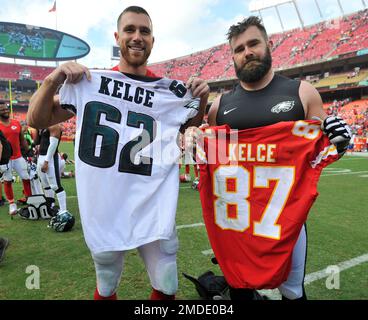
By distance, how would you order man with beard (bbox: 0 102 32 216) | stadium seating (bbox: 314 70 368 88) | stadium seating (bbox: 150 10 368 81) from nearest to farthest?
man with beard (bbox: 0 102 32 216) < stadium seating (bbox: 314 70 368 88) < stadium seating (bbox: 150 10 368 81)

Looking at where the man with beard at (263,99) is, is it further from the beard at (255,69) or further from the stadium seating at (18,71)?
the stadium seating at (18,71)

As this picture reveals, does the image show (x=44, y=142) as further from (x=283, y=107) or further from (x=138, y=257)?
(x=283, y=107)

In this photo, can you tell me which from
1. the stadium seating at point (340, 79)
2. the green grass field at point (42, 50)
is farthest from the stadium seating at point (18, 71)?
the stadium seating at point (340, 79)

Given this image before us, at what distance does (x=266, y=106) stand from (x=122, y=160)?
1.03m

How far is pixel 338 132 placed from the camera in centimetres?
183

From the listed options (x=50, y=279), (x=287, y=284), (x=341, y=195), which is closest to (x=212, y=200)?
(x=287, y=284)

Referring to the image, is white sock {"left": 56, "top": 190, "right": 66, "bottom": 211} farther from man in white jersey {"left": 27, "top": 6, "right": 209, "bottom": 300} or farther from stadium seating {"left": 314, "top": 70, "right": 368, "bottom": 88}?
stadium seating {"left": 314, "top": 70, "right": 368, "bottom": 88}

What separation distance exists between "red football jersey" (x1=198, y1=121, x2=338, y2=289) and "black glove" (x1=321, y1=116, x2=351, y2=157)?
0.06 meters

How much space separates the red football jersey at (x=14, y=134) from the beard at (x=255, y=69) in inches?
205

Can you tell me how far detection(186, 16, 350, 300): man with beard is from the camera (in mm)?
2057

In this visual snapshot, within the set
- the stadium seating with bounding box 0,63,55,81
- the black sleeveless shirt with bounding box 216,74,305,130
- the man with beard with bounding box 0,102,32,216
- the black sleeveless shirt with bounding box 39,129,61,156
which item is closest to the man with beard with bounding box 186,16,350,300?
the black sleeveless shirt with bounding box 216,74,305,130

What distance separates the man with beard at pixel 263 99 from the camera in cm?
206

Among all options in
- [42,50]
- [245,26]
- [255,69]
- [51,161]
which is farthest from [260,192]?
[42,50]

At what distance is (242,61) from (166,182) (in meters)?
0.97
